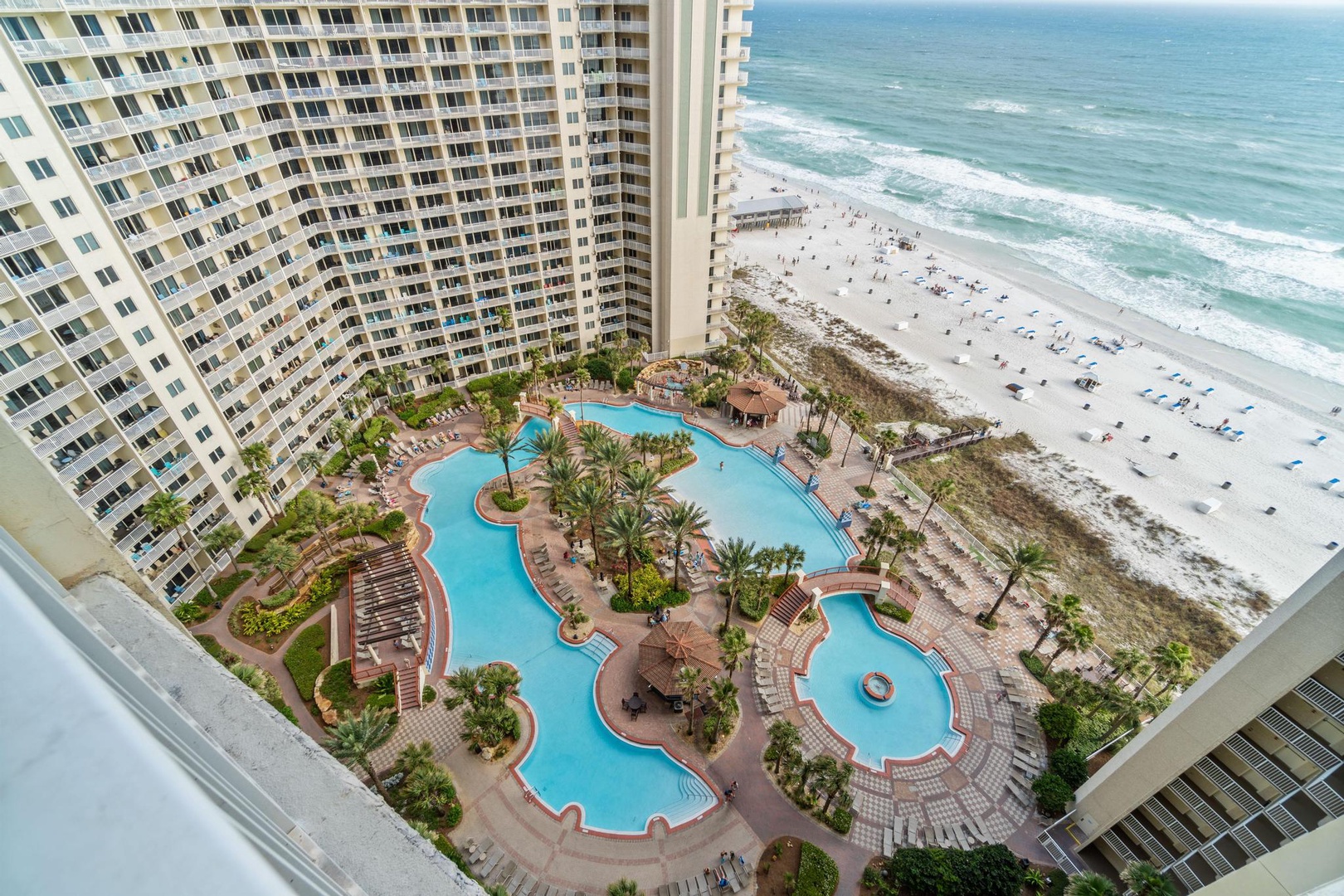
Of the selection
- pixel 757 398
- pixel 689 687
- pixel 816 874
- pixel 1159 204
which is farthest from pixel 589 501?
pixel 1159 204

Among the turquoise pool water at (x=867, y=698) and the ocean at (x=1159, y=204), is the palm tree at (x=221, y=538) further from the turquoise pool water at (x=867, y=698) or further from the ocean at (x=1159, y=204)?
the ocean at (x=1159, y=204)

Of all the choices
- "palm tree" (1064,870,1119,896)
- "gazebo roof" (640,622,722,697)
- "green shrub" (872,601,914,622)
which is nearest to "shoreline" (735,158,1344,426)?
"green shrub" (872,601,914,622)

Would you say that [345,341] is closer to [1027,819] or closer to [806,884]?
[806,884]

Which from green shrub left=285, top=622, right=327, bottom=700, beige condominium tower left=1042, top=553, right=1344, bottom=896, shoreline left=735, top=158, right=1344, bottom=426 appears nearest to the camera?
beige condominium tower left=1042, top=553, right=1344, bottom=896

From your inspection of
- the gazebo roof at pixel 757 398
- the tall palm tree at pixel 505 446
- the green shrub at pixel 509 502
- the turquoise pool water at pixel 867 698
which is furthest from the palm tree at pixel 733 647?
the gazebo roof at pixel 757 398

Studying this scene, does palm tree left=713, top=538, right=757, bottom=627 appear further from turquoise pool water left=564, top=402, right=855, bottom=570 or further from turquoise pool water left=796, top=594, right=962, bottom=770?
turquoise pool water left=564, top=402, right=855, bottom=570

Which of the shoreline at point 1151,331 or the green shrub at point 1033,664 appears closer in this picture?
the green shrub at point 1033,664

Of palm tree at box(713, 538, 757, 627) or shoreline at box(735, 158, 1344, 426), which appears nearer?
palm tree at box(713, 538, 757, 627)
